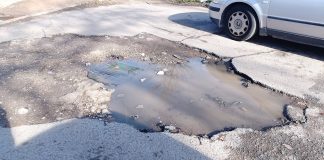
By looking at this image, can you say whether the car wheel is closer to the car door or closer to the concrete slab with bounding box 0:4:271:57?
the concrete slab with bounding box 0:4:271:57

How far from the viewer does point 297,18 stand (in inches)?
252

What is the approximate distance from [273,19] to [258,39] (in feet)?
2.80

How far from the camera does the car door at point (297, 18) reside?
6168 millimetres

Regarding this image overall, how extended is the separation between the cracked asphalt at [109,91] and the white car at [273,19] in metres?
0.28

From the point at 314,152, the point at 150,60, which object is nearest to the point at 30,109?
the point at 150,60

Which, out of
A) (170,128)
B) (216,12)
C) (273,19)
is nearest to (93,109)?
(170,128)

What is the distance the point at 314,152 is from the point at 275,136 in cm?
43

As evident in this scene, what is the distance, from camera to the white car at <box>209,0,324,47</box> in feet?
20.5

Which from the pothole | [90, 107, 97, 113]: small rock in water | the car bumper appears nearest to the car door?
the car bumper

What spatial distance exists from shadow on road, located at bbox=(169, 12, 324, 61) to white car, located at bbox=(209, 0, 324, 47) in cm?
28

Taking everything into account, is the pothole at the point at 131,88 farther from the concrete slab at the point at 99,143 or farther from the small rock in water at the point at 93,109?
the concrete slab at the point at 99,143

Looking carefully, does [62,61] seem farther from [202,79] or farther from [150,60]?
[202,79]

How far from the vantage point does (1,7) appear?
33.6 ft

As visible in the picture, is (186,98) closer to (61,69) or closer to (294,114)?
(294,114)
